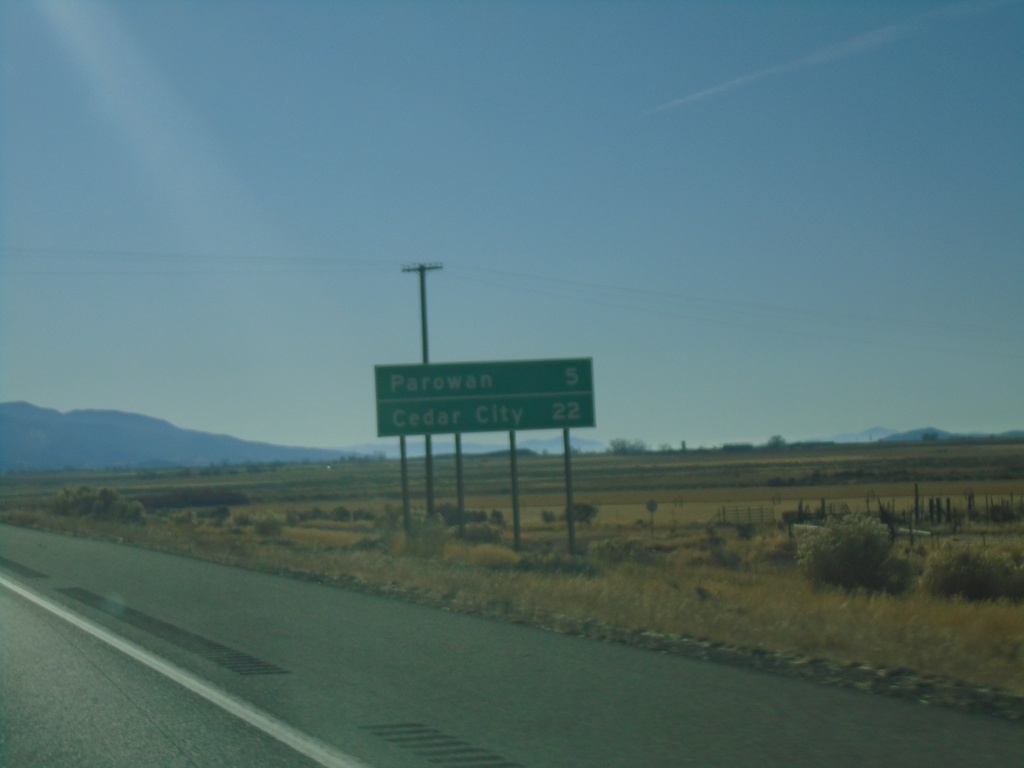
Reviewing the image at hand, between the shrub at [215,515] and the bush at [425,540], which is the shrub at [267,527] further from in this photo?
the shrub at [215,515]

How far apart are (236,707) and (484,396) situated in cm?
2391

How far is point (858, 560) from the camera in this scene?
22.3 meters

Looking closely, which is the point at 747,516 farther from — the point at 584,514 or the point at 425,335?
the point at 425,335

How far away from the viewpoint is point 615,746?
25.1 feet

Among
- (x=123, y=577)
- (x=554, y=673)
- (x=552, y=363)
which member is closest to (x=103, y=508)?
(x=552, y=363)

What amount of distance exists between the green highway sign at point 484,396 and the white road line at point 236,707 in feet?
61.2

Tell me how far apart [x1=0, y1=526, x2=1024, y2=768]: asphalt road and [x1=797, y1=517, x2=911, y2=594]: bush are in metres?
10.4

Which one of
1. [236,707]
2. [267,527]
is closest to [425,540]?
[267,527]

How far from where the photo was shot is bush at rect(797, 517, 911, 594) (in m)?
22.1

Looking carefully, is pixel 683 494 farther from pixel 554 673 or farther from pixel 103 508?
pixel 554 673

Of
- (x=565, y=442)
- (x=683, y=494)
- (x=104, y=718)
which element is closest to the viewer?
(x=104, y=718)

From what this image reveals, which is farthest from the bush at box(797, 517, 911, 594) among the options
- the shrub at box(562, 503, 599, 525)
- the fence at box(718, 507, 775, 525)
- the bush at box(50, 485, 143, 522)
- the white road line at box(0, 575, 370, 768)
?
the bush at box(50, 485, 143, 522)

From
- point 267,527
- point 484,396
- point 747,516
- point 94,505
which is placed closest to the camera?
point 484,396

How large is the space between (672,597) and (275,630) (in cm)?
618
